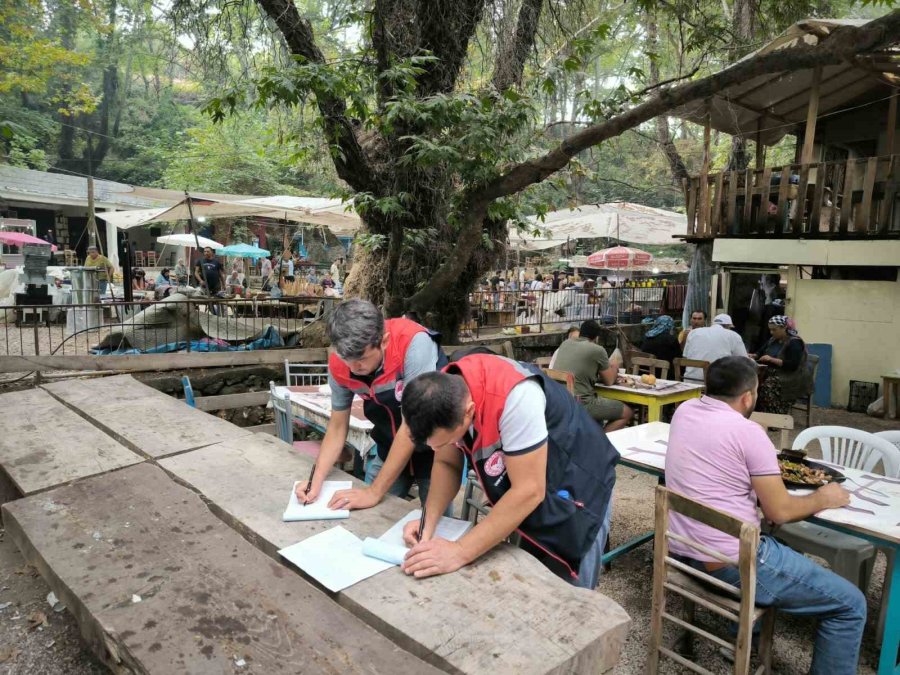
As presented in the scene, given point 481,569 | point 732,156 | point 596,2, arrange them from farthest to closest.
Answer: point 732,156 < point 596,2 < point 481,569

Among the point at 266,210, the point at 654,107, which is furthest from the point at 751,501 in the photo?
the point at 266,210

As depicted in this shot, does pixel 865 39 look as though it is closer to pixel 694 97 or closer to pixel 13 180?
pixel 694 97

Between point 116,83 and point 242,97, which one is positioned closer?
point 242,97

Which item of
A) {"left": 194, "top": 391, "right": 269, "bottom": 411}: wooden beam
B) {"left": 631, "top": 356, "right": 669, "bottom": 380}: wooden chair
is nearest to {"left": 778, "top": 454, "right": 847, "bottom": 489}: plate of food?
{"left": 631, "top": 356, "right": 669, "bottom": 380}: wooden chair

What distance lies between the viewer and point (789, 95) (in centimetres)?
979

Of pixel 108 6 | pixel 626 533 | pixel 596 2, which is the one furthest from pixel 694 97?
pixel 108 6

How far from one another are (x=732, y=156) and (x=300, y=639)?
502 inches

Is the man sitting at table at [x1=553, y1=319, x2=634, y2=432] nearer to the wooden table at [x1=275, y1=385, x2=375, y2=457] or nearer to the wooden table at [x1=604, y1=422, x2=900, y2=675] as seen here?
the wooden table at [x1=275, y1=385, x2=375, y2=457]

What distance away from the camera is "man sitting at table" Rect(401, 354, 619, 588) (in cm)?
169

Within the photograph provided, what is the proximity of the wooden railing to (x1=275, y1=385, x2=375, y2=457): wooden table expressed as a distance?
7.39 meters

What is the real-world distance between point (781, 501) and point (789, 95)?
385 inches

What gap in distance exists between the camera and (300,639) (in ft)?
4.59

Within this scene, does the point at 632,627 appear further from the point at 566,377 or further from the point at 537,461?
the point at 566,377

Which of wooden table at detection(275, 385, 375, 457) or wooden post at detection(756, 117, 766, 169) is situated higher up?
wooden post at detection(756, 117, 766, 169)
